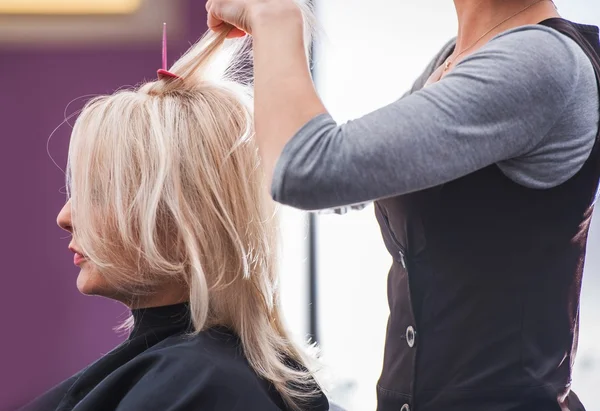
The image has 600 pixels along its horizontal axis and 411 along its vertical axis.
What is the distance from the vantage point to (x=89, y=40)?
3.01m

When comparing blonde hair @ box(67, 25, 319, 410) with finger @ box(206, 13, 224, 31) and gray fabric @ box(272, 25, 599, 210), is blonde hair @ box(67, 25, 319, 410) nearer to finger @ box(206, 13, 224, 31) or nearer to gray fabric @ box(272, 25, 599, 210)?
finger @ box(206, 13, 224, 31)

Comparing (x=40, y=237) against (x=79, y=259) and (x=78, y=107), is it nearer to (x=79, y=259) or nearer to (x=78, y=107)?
(x=78, y=107)

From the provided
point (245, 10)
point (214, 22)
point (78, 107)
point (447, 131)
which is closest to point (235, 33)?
point (214, 22)

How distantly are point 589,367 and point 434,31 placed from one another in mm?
1302

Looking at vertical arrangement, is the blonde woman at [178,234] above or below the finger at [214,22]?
below

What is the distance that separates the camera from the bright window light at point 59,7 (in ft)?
9.76

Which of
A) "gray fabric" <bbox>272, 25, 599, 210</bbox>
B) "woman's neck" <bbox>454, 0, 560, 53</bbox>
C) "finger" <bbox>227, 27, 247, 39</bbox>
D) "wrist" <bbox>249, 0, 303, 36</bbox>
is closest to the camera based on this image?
"gray fabric" <bbox>272, 25, 599, 210</bbox>

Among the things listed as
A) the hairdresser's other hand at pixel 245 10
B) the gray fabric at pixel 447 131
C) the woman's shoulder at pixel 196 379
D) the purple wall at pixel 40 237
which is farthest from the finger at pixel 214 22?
the purple wall at pixel 40 237

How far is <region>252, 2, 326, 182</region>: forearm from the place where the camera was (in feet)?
3.00

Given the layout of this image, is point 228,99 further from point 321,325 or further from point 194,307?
point 321,325

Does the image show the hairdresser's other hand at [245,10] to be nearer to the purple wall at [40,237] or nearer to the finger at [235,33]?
the finger at [235,33]

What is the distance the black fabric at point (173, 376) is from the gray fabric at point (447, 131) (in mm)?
404

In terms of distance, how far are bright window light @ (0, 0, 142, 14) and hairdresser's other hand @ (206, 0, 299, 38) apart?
1.96 meters

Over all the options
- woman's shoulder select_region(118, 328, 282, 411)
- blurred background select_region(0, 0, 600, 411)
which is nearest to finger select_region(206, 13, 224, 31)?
woman's shoulder select_region(118, 328, 282, 411)
